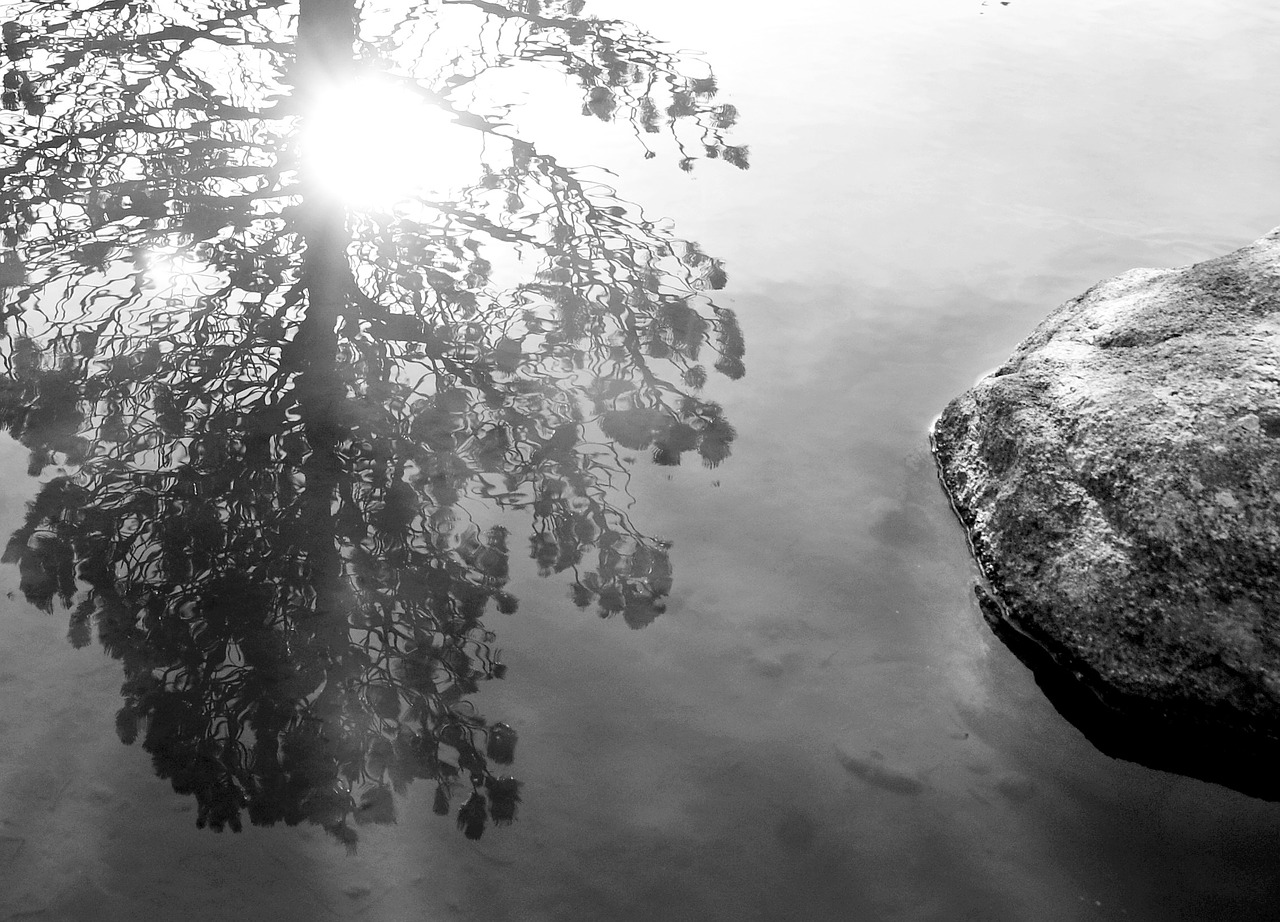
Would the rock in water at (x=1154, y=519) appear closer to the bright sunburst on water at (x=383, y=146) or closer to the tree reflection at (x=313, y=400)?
the tree reflection at (x=313, y=400)

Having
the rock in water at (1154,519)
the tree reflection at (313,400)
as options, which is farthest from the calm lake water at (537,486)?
the rock in water at (1154,519)

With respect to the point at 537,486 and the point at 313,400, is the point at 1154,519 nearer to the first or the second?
the point at 537,486

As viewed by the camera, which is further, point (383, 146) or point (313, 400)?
point (383, 146)

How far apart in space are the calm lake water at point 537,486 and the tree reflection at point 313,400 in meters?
0.02

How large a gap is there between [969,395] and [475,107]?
352cm

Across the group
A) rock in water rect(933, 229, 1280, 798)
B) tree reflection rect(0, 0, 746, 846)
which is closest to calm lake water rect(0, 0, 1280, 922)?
tree reflection rect(0, 0, 746, 846)

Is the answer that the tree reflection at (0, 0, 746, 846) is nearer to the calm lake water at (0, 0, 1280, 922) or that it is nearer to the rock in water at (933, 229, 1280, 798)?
the calm lake water at (0, 0, 1280, 922)

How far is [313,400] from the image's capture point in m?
3.56

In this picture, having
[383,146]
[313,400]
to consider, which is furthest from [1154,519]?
[383,146]

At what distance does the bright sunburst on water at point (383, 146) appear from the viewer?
4824 millimetres

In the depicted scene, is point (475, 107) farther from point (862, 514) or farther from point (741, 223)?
point (862, 514)

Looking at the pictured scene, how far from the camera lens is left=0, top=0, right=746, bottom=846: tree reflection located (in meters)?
2.55

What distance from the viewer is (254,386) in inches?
143

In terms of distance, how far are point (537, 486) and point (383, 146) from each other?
2726mm
